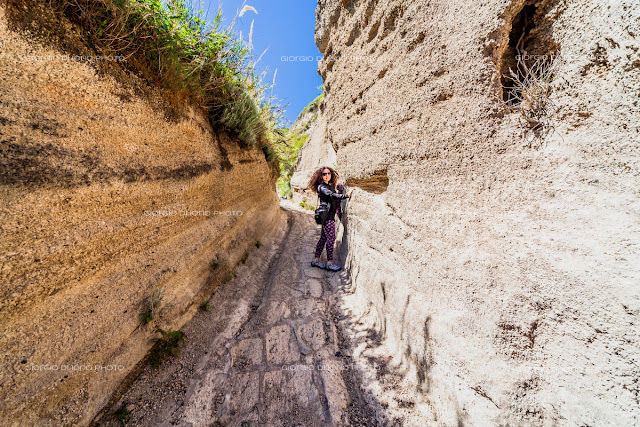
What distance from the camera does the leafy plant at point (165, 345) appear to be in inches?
82.0

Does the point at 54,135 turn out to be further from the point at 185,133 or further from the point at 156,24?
the point at 156,24

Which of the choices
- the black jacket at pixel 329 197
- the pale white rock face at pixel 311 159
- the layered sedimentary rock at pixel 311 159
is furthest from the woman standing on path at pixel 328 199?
the pale white rock face at pixel 311 159

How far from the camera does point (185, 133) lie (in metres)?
2.91

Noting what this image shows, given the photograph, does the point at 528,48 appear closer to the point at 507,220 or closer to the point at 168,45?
the point at 507,220

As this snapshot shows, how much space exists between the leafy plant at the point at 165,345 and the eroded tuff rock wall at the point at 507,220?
2.04 m

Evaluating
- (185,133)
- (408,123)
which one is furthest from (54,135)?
(408,123)

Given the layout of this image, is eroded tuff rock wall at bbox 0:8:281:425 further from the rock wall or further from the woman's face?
the rock wall

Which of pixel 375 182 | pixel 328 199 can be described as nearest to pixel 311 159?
pixel 328 199

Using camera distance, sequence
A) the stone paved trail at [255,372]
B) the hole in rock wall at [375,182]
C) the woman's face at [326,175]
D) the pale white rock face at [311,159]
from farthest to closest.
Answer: the pale white rock face at [311,159] < the woman's face at [326,175] < the hole in rock wall at [375,182] < the stone paved trail at [255,372]

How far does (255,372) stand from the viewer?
208 centimetres

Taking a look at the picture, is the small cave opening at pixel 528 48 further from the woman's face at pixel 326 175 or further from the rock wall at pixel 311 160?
the rock wall at pixel 311 160

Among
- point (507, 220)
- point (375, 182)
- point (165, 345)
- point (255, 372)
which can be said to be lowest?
point (255, 372)

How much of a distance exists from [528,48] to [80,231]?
349cm

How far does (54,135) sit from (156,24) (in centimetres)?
155
